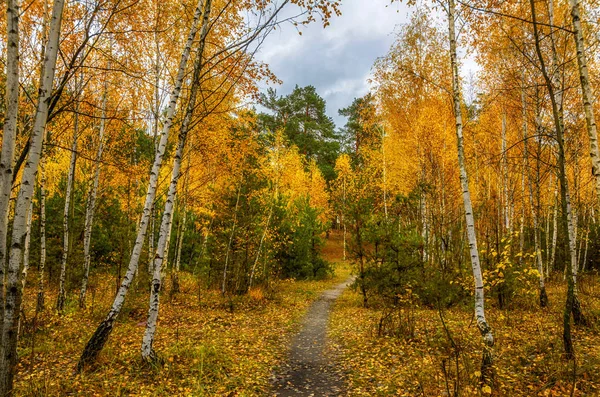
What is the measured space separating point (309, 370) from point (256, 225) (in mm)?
6866

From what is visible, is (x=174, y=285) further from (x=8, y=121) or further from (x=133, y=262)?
(x=8, y=121)

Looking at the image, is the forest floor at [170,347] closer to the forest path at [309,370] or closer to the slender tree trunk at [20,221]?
the forest path at [309,370]

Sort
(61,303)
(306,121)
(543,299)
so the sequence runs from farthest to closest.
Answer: (306,121), (543,299), (61,303)

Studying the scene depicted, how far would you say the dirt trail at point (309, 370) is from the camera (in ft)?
16.8

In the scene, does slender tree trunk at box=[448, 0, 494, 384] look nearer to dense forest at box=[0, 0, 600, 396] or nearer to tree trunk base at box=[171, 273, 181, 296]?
dense forest at box=[0, 0, 600, 396]

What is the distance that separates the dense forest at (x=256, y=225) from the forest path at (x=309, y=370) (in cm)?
6

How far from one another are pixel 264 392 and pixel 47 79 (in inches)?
200

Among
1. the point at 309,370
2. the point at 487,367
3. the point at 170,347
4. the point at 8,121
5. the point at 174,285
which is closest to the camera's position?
the point at 8,121

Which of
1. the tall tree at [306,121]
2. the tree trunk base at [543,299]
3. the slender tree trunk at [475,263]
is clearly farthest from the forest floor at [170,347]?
the tall tree at [306,121]

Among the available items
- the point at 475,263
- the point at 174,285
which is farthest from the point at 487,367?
the point at 174,285

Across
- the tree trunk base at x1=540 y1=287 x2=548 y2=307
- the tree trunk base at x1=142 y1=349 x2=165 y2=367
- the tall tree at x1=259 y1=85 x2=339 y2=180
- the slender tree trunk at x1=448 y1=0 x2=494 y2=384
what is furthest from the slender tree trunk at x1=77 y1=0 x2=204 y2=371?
the tall tree at x1=259 y1=85 x2=339 y2=180

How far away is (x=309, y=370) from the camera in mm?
6008

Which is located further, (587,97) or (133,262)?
(133,262)

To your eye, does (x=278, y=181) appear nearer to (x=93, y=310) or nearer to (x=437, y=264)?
(x=437, y=264)
